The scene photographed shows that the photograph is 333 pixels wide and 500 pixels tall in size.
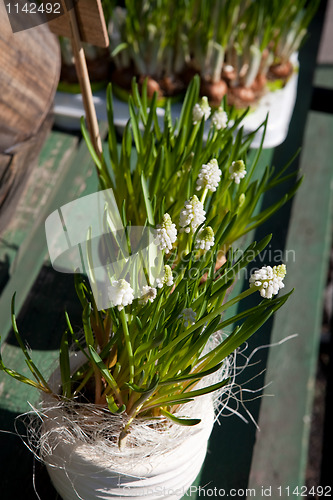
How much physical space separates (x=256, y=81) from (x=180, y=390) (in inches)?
33.6

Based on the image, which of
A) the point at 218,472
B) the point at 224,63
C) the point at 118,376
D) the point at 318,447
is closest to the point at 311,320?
the point at 218,472

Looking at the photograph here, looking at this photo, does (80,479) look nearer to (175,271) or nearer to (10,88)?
(175,271)

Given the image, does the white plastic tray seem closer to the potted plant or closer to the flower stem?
the potted plant

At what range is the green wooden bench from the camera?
33.8 inches

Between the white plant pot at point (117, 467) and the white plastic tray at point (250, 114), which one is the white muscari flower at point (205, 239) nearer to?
the white plant pot at point (117, 467)

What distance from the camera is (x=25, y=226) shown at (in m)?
1.15

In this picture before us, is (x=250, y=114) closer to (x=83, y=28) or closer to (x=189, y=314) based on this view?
(x=83, y=28)

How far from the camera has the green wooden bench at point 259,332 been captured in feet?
2.81

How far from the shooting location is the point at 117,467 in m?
0.66

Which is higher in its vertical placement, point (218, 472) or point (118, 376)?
point (118, 376)

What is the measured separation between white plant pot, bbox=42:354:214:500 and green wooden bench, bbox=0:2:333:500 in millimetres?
120

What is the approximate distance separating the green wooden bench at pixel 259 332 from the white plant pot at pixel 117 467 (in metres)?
0.12

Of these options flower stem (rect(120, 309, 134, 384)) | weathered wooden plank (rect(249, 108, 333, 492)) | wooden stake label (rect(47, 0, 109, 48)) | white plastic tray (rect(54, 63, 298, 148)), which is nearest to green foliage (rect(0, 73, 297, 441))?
flower stem (rect(120, 309, 134, 384))

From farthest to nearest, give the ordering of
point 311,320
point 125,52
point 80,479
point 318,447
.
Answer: point 318,447 < point 125,52 < point 311,320 < point 80,479
